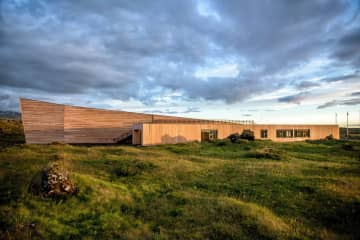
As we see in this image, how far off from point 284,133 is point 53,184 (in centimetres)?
4535

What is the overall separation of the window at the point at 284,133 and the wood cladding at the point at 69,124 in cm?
3081

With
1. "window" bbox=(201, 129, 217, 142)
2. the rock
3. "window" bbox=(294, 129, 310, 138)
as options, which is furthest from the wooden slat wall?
"window" bbox=(294, 129, 310, 138)

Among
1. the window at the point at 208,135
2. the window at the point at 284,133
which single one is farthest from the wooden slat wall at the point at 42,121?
the window at the point at 284,133

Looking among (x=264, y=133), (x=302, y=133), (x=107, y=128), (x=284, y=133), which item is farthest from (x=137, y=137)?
(x=302, y=133)

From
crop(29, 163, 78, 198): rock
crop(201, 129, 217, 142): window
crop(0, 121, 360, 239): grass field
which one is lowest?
crop(0, 121, 360, 239): grass field

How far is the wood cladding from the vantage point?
105ft

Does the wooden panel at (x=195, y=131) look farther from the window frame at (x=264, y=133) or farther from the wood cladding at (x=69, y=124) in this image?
the wood cladding at (x=69, y=124)

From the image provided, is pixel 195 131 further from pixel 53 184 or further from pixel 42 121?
pixel 53 184

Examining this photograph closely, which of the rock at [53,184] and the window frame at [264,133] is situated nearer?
the rock at [53,184]

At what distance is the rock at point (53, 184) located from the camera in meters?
8.46

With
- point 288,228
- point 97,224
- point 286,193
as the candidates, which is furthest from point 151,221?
point 286,193

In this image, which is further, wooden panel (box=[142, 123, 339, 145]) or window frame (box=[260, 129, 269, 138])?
window frame (box=[260, 129, 269, 138])

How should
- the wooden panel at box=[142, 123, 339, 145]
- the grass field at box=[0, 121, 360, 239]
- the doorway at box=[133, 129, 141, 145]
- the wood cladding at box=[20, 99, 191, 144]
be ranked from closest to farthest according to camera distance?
the grass field at box=[0, 121, 360, 239], the wood cladding at box=[20, 99, 191, 144], the wooden panel at box=[142, 123, 339, 145], the doorway at box=[133, 129, 141, 145]

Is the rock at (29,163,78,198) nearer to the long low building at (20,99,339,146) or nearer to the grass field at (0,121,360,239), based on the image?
the grass field at (0,121,360,239)
